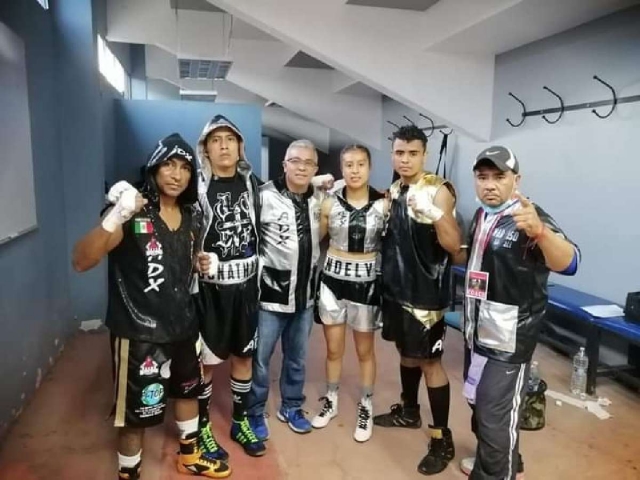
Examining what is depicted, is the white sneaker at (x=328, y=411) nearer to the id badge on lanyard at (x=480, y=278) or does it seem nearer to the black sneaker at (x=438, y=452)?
the black sneaker at (x=438, y=452)

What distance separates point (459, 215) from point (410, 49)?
65.5 inches

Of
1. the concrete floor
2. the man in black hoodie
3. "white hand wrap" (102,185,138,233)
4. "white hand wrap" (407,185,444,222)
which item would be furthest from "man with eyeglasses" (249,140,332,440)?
"white hand wrap" (102,185,138,233)

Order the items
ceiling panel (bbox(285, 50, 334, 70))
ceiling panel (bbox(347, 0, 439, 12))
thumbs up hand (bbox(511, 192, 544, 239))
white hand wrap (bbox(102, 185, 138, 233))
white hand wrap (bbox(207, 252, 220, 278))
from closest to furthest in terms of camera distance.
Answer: thumbs up hand (bbox(511, 192, 544, 239)) < white hand wrap (bbox(102, 185, 138, 233)) < white hand wrap (bbox(207, 252, 220, 278)) < ceiling panel (bbox(347, 0, 439, 12)) < ceiling panel (bbox(285, 50, 334, 70))

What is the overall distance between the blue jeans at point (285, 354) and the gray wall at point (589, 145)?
2.09 m

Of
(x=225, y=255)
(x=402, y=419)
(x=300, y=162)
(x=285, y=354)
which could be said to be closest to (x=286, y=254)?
(x=225, y=255)

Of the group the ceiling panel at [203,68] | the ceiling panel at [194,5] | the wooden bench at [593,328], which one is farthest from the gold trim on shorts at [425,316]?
the ceiling panel at [194,5]

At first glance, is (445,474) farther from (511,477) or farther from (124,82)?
(124,82)

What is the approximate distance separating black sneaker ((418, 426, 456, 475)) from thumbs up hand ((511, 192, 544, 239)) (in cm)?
112

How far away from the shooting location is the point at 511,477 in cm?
164

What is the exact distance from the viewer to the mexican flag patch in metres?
1.70

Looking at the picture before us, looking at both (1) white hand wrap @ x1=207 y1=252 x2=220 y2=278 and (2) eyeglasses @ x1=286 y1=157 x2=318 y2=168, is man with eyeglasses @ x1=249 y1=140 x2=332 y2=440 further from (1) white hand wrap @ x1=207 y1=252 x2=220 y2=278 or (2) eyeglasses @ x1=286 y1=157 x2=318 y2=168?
(1) white hand wrap @ x1=207 y1=252 x2=220 y2=278

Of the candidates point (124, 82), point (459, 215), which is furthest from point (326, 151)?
point (459, 215)

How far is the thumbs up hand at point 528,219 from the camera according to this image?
141 cm

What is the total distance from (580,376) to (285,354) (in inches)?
70.7
